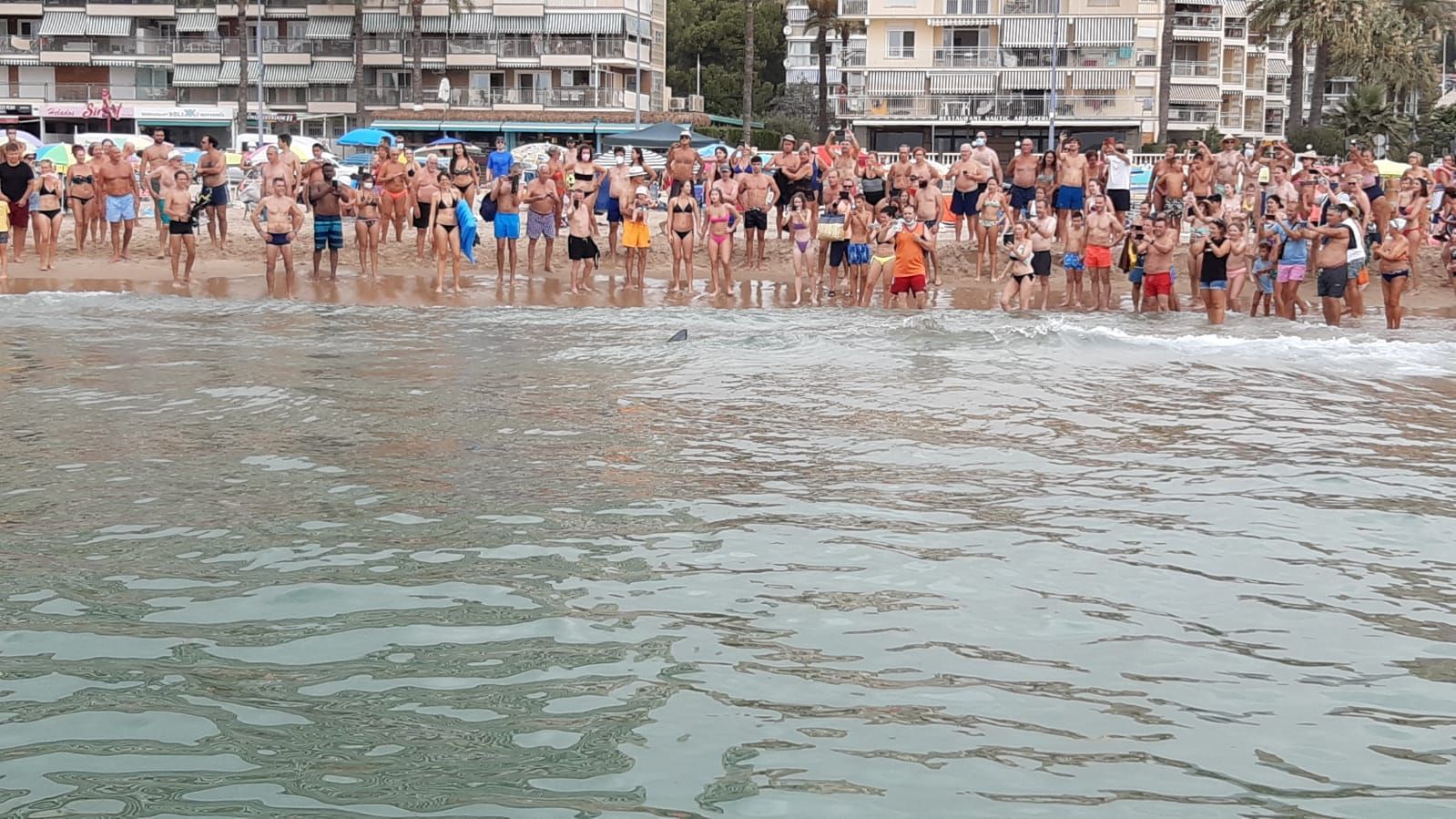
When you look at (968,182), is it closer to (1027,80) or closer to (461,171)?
(461,171)

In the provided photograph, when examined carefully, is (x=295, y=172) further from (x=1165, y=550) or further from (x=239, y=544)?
(x=1165, y=550)

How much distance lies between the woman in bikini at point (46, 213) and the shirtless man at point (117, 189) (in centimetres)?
61

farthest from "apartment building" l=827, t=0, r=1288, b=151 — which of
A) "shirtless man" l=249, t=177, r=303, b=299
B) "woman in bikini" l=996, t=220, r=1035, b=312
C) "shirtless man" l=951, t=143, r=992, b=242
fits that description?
"shirtless man" l=249, t=177, r=303, b=299

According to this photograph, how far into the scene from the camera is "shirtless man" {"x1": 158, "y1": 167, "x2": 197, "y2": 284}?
1936cm

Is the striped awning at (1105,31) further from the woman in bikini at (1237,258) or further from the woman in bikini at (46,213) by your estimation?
the woman in bikini at (46,213)

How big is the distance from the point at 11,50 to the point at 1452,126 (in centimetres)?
5508

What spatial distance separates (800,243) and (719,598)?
1272cm

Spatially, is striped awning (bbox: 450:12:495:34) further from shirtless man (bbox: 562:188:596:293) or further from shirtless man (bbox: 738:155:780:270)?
shirtless man (bbox: 562:188:596:293)

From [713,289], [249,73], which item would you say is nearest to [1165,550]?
[713,289]

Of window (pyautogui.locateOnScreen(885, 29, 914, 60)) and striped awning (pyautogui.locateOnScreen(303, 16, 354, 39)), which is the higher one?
striped awning (pyautogui.locateOnScreen(303, 16, 354, 39))

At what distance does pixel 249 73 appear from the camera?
64062 millimetres

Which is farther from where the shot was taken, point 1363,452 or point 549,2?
point 549,2

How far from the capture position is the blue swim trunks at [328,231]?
20.0m

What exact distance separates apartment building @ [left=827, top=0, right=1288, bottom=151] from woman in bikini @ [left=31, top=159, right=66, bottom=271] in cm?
3797
